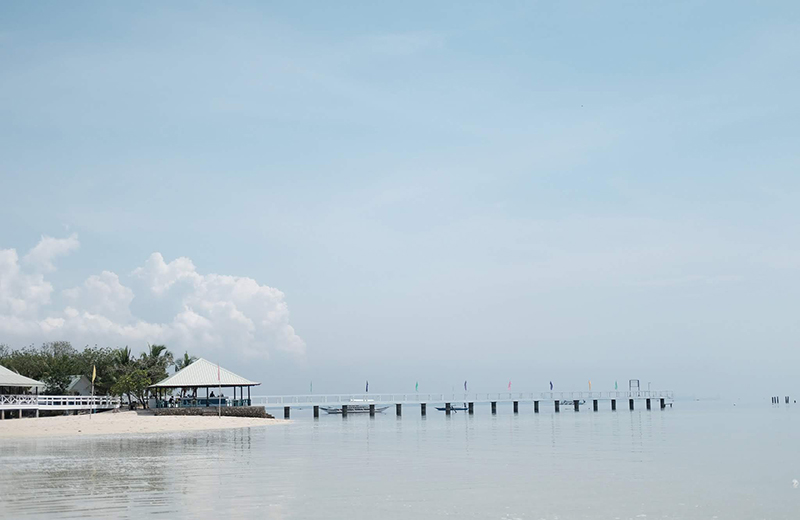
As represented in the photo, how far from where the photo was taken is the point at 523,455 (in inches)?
1058

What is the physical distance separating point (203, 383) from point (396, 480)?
32051mm

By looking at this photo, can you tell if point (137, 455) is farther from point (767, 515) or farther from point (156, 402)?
point (156, 402)

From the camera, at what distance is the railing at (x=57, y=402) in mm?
46750

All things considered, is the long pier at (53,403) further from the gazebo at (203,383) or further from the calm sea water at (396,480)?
the calm sea water at (396,480)

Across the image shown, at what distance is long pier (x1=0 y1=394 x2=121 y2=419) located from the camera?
4653 cm

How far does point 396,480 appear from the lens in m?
19.2

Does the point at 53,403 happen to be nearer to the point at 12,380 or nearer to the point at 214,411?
the point at 12,380

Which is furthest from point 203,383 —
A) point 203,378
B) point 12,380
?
point 12,380

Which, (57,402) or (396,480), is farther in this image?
(57,402)

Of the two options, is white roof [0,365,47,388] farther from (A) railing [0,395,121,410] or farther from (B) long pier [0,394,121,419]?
(A) railing [0,395,121,410]

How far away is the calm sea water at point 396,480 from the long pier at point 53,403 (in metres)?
15.1

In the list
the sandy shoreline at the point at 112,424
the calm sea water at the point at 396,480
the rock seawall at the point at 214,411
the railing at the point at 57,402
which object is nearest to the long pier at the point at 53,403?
the railing at the point at 57,402

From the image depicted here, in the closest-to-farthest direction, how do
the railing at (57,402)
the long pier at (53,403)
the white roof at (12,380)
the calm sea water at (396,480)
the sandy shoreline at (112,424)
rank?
the calm sea water at (396,480)
the sandy shoreline at (112,424)
the long pier at (53,403)
the railing at (57,402)
the white roof at (12,380)

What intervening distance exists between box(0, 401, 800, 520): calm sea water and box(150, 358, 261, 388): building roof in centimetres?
1573
